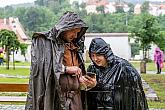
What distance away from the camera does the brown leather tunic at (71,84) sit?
108 inches

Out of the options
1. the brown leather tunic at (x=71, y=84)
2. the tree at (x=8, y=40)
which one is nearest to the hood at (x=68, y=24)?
the brown leather tunic at (x=71, y=84)

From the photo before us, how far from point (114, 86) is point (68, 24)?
440 mm

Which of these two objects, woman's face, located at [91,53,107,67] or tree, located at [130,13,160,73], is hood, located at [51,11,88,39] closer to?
woman's face, located at [91,53,107,67]

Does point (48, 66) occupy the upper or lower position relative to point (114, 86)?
upper

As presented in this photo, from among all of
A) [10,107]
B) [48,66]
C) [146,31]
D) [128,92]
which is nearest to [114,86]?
[128,92]

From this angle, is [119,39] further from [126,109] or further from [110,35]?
[126,109]

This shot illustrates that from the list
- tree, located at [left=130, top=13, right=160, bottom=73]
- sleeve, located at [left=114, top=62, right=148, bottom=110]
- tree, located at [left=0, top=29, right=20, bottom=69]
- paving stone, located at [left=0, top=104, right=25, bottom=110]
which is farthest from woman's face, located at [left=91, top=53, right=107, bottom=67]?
tree, located at [left=0, top=29, right=20, bottom=69]

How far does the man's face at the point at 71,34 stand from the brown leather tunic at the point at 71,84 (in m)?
0.04

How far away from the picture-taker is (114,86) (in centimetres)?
271

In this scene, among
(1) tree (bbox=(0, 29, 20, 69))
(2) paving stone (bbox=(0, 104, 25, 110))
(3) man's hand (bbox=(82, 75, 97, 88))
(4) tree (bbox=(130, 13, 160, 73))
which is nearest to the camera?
(3) man's hand (bbox=(82, 75, 97, 88))

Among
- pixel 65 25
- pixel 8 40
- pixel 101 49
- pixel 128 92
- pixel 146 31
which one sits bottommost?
pixel 8 40

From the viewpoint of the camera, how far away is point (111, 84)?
272cm

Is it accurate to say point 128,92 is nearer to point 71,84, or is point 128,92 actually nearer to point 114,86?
point 114,86

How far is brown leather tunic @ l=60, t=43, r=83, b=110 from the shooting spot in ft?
9.04
